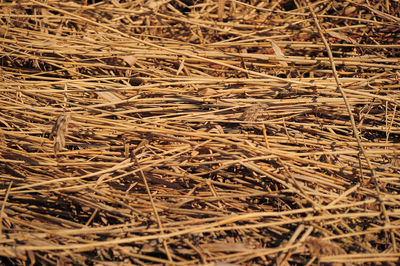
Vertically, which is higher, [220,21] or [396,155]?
[220,21]

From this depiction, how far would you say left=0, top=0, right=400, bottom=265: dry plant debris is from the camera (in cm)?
121

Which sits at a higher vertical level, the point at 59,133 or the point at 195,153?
the point at 59,133

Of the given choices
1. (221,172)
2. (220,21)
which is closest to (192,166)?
(221,172)

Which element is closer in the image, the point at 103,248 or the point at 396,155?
the point at 103,248

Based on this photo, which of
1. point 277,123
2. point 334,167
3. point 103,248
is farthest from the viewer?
point 277,123

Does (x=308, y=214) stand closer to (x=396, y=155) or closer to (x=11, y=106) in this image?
(x=396, y=155)

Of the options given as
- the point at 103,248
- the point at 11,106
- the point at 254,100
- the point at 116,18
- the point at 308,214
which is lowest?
the point at 103,248

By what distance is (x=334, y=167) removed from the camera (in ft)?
4.63

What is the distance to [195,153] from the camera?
4.71 feet

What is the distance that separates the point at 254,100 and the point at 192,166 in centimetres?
45

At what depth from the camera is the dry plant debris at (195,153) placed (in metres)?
1.21

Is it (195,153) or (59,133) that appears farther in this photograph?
(195,153)

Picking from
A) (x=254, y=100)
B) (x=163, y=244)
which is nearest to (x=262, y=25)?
(x=254, y=100)

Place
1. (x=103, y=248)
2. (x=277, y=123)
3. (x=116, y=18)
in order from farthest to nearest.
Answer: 1. (x=116, y=18)
2. (x=277, y=123)
3. (x=103, y=248)
